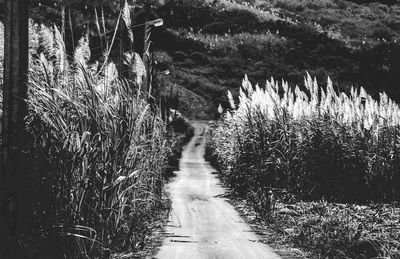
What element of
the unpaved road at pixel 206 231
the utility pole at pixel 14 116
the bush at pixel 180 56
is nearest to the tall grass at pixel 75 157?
the utility pole at pixel 14 116

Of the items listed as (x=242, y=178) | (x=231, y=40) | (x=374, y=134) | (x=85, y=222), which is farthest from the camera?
(x=231, y=40)

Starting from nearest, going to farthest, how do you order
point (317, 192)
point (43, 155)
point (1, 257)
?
point (1, 257) → point (43, 155) → point (317, 192)

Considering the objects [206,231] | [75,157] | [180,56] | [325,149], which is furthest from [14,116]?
[180,56]

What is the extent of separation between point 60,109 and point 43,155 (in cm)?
61

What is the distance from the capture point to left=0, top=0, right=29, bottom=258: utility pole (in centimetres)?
466

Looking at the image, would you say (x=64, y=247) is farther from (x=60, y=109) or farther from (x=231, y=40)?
(x=231, y=40)

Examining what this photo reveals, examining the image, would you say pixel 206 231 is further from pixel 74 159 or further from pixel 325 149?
pixel 74 159

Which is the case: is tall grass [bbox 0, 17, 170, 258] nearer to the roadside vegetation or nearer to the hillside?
the roadside vegetation

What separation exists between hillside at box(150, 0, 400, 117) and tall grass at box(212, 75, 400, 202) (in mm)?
32801

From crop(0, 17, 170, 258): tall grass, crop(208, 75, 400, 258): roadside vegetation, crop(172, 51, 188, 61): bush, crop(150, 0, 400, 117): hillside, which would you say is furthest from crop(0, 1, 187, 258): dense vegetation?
crop(172, 51, 188, 61): bush

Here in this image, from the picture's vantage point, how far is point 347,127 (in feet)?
40.9

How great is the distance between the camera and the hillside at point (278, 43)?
59.5m

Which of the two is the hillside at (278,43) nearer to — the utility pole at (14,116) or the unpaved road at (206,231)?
the unpaved road at (206,231)

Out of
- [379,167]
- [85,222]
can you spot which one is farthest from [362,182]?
[85,222]
